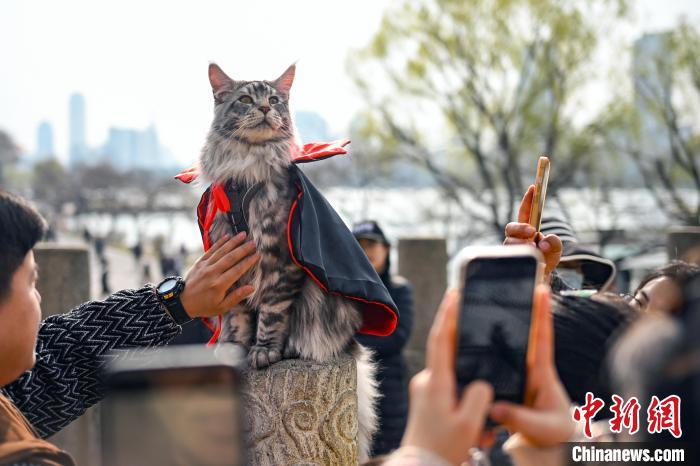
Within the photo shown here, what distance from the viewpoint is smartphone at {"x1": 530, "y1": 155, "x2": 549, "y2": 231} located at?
198 cm

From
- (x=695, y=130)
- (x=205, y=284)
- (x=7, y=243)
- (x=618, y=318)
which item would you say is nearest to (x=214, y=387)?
(x=7, y=243)

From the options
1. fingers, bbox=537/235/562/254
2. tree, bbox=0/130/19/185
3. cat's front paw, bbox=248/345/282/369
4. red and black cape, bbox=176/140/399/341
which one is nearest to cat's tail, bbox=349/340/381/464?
red and black cape, bbox=176/140/399/341

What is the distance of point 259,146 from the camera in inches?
101

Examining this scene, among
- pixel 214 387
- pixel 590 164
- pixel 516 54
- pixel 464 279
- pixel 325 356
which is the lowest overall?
pixel 325 356

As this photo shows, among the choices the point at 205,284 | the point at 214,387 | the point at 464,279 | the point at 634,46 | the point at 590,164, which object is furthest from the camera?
the point at 590,164

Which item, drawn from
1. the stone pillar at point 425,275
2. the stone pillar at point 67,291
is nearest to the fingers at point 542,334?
the stone pillar at point 67,291

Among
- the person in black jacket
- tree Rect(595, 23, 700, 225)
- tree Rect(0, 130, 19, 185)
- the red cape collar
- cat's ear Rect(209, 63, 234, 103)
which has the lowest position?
the person in black jacket

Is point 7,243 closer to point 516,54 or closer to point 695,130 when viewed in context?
point 516,54

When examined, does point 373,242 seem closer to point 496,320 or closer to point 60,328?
point 60,328

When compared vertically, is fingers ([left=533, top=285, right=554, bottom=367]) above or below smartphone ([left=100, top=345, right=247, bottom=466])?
above

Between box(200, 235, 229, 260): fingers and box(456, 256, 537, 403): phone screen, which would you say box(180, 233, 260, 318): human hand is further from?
box(456, 256, 537, 403): phone screen

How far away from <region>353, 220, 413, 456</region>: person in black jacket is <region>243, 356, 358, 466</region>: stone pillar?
149 cm

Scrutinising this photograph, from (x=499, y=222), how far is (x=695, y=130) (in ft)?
12.9

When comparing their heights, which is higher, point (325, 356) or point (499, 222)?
point (499, 222)
